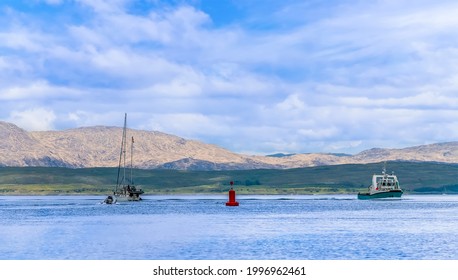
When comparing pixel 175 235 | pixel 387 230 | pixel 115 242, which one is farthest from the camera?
pixel 387 230

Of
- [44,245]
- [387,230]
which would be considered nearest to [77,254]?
[44,245]

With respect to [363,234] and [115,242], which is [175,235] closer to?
[115,242]

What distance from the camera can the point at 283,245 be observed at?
97250mm

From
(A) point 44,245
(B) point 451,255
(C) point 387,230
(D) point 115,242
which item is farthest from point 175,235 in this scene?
(B) point 451,255

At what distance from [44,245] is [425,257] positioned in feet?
148
